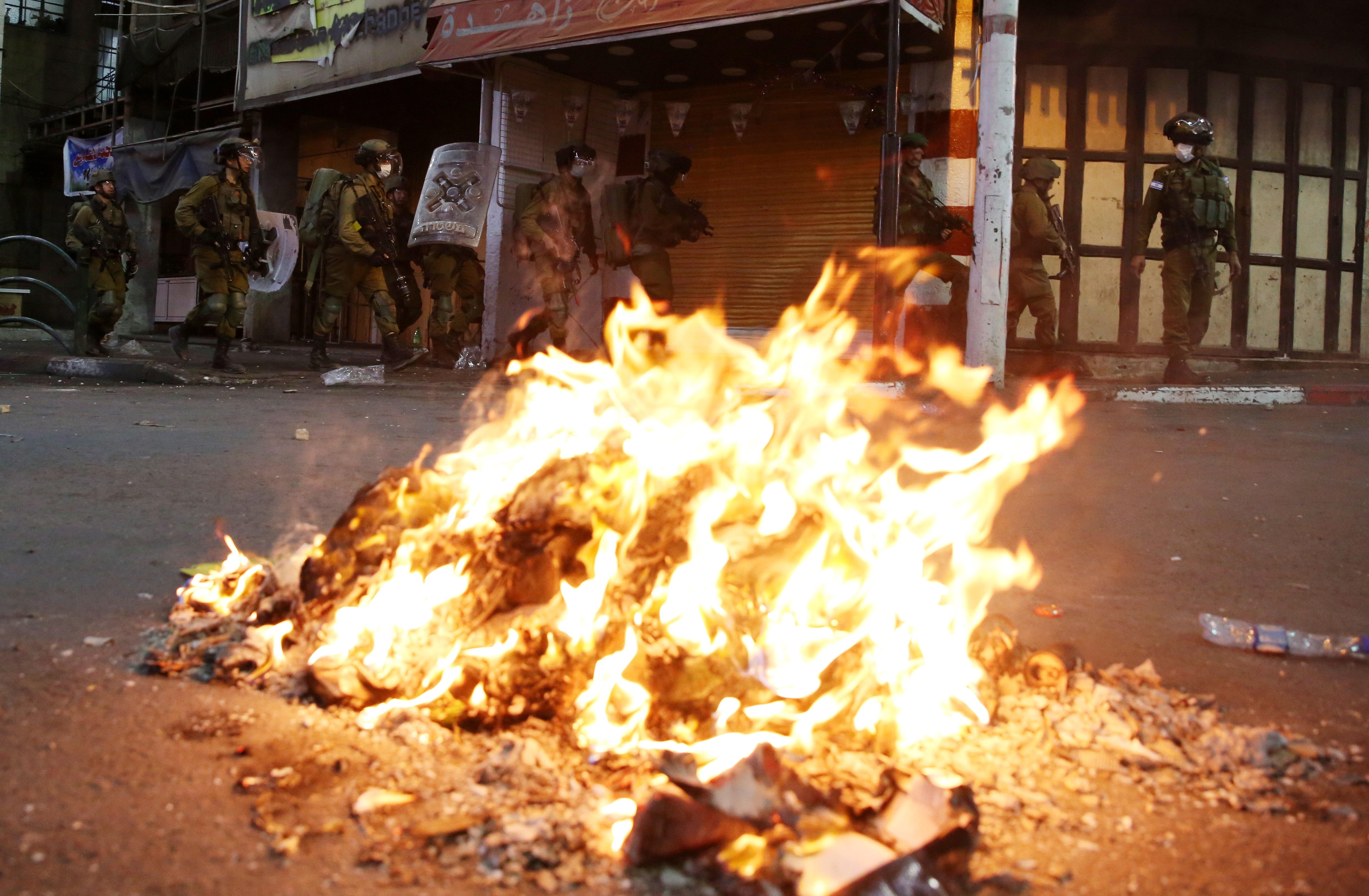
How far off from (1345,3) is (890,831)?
1242cm

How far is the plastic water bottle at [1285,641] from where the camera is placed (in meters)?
2.93

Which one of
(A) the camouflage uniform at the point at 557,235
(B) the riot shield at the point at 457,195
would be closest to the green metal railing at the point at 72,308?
(B) the riot shield at the point at 457,195

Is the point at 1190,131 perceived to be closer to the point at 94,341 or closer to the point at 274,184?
the point at 94,341

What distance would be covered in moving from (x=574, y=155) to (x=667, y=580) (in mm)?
9114

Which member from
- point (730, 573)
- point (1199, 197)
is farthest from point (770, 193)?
point (730, 573)

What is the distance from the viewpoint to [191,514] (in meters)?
4.18

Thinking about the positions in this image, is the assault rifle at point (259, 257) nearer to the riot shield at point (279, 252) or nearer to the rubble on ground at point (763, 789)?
the riot shield at point (279, 252)

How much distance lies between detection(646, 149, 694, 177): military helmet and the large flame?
7.40 m

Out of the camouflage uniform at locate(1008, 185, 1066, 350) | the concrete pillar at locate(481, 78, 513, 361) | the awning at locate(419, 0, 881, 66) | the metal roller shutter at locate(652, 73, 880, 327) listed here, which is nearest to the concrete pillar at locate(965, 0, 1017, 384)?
the camouflage uniform at locate(1008, 185, 1066, 350)

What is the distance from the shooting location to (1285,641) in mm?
2955

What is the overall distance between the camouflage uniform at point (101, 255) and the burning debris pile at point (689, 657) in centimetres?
1011

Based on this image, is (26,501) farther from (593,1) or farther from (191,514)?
(593,1)

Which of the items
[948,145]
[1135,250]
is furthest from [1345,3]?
[948,145]

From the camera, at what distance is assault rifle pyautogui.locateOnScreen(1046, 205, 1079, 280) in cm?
980
